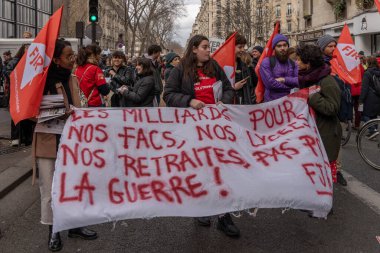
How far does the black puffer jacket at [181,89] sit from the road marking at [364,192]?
2.07 metres

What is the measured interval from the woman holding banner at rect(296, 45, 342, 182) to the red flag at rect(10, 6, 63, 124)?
7.70ft

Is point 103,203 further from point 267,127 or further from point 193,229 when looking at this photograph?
point 267,127

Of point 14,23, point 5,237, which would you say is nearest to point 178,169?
point 5,237

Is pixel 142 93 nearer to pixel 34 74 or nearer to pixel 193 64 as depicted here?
pixel 193 64

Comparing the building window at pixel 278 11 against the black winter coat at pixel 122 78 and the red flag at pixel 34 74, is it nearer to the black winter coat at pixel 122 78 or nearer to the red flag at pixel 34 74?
the black winter coat at pixel 122 78

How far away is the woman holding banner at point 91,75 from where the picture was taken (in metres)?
5.77

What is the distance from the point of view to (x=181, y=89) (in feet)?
13.9

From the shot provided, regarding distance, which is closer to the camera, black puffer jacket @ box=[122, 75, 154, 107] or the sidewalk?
the sidewalk

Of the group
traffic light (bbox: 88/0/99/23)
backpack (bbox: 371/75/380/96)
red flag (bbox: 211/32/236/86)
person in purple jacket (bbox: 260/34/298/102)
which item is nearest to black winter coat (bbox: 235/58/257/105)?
person in purple jacket (bbox: 260/34/298/102)

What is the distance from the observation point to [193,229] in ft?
14.0

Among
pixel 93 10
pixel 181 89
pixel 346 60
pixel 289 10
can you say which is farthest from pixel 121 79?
pixel 289 10

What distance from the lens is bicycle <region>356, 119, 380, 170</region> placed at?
677cm

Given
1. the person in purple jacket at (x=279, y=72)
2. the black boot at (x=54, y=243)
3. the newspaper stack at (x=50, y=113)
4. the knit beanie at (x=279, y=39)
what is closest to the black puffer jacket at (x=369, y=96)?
the person in purple jacket at (x=279, y=72)

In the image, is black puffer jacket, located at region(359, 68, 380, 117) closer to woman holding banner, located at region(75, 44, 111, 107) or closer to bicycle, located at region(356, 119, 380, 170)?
bicycle, located at region(356, 119, 380, 170)
